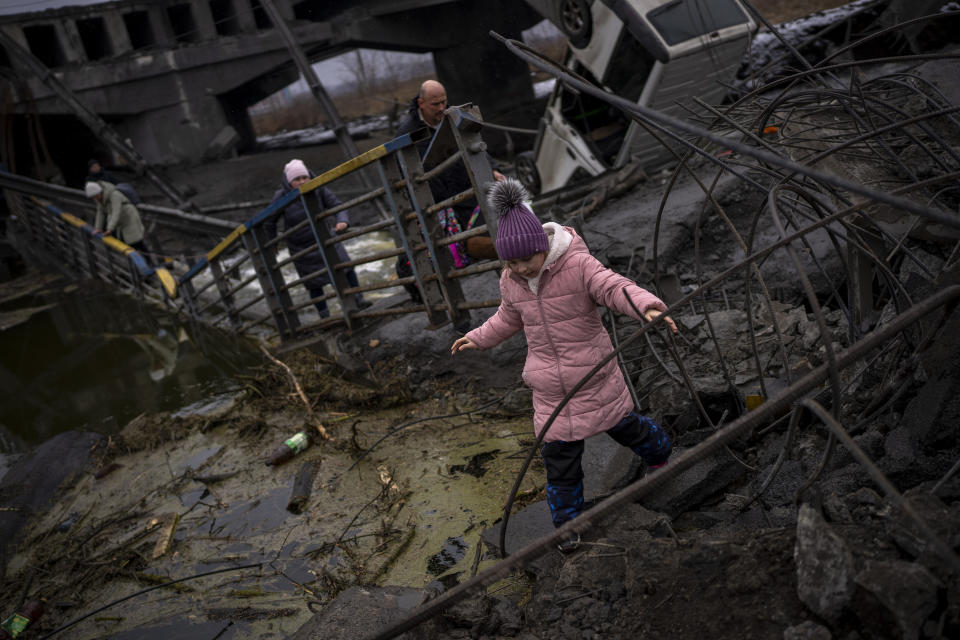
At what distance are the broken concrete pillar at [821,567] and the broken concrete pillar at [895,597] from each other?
3 centimetres

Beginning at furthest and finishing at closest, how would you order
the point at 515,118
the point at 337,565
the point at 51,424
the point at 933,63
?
the point at 515,118, the point at 51,424, the point at 933,63, the point at 337,565

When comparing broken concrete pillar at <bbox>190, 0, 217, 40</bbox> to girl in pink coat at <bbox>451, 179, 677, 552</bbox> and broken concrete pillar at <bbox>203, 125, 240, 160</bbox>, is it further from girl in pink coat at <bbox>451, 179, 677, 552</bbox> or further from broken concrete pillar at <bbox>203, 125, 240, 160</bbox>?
girl in pink coat at <bbox>451, 179, 677, 552</bbox>

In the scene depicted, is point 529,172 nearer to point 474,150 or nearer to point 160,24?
point 474,150

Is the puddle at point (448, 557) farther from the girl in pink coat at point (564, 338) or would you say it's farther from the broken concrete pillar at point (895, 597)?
the broken concrete pillar at point (895, 597)

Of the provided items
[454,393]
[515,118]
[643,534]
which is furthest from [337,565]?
[515,118]

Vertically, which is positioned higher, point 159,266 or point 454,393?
point 159,266

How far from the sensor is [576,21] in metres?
9.59

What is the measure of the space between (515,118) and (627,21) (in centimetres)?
1320

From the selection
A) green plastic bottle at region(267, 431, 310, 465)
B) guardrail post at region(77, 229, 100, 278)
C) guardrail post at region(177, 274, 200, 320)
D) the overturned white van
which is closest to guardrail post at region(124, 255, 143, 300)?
guardrail post at region(177, 274, 200, 320)

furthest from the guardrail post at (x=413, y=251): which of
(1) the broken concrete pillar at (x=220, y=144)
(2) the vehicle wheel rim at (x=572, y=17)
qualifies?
(1) the broken concrete pillar at (x=220, y=144)

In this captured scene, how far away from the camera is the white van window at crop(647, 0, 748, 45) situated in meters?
8.55

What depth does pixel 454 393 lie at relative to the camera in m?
4.93

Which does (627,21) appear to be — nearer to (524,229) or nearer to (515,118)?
(524,229)

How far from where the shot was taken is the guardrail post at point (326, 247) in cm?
582
